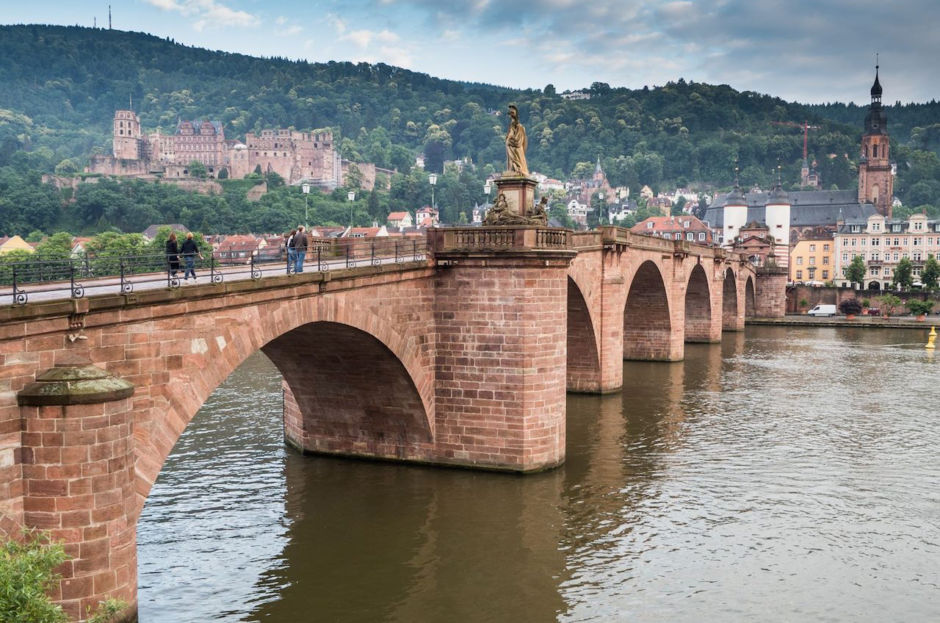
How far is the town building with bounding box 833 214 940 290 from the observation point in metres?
114

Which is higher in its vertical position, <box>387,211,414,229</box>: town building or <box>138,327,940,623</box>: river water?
<box>387,211,414,229</box>: town building

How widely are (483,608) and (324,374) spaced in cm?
1018

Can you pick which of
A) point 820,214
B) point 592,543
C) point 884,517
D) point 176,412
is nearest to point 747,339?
point 884,517

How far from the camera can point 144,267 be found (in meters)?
22.5

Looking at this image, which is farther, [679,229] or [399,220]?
[399,220]

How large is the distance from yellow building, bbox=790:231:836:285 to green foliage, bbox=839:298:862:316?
904 inches

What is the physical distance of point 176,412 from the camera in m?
15.7

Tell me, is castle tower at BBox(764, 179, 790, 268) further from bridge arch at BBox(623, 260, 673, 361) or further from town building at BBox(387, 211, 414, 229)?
bridge arch at BBox(623, 260, 673, 361)

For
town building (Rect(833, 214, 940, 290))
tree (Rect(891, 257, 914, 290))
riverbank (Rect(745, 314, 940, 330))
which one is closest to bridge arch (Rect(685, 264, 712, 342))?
riverbank (Rect(745, 314, 940, 330))

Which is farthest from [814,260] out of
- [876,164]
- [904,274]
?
[876,164]

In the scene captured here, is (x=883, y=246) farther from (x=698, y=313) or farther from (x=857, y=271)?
(x=698, y=313)

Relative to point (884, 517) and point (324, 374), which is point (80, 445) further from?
point (884, 517)

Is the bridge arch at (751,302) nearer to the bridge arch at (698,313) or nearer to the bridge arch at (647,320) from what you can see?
the bridge arch at (698,313)

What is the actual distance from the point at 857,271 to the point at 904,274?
7.41 meters
